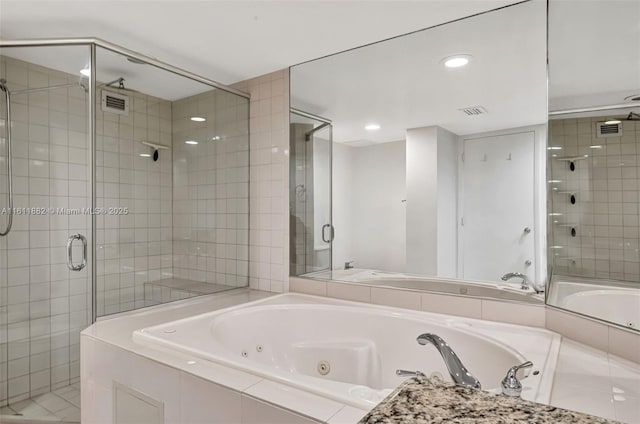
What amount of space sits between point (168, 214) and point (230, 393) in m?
1.73

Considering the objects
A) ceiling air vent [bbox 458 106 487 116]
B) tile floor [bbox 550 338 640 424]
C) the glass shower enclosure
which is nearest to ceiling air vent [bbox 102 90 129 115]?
the glass shower enclosure

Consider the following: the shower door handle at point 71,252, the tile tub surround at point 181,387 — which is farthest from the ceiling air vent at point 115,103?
the tile tub surround at point 181,387

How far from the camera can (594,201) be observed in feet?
4.81

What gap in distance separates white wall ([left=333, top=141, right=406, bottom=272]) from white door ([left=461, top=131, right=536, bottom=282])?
398 millimetres

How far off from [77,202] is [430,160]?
81.9 inches

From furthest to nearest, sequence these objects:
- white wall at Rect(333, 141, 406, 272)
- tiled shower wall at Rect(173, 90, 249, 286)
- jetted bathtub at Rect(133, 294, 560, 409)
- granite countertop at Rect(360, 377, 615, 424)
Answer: tiled shower wall at Rect(173, 90, 249, 286) < white wall at Rect(333, 141, 406, 272) < jetted bathtub at Rect(133, 294, 560, 409) < granite countertop at Rect(360, 377, 615, 424)

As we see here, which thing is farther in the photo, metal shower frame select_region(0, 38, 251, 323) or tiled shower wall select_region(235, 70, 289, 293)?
tiled shower wall select_region(235, 70, 289, 293)

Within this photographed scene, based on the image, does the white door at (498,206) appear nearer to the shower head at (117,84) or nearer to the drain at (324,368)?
the drain at (324,368)

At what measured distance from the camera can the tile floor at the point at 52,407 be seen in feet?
7.01

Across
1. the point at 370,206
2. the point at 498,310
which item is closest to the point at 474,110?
the point at 370,206

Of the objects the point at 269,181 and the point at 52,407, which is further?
the point at 269,181

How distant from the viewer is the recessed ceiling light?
1994 mm

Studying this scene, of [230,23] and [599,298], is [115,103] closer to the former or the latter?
[230,23]

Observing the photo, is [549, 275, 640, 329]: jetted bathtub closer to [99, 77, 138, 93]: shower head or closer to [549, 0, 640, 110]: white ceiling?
[549, 0, 640, 110]: white ceiling
